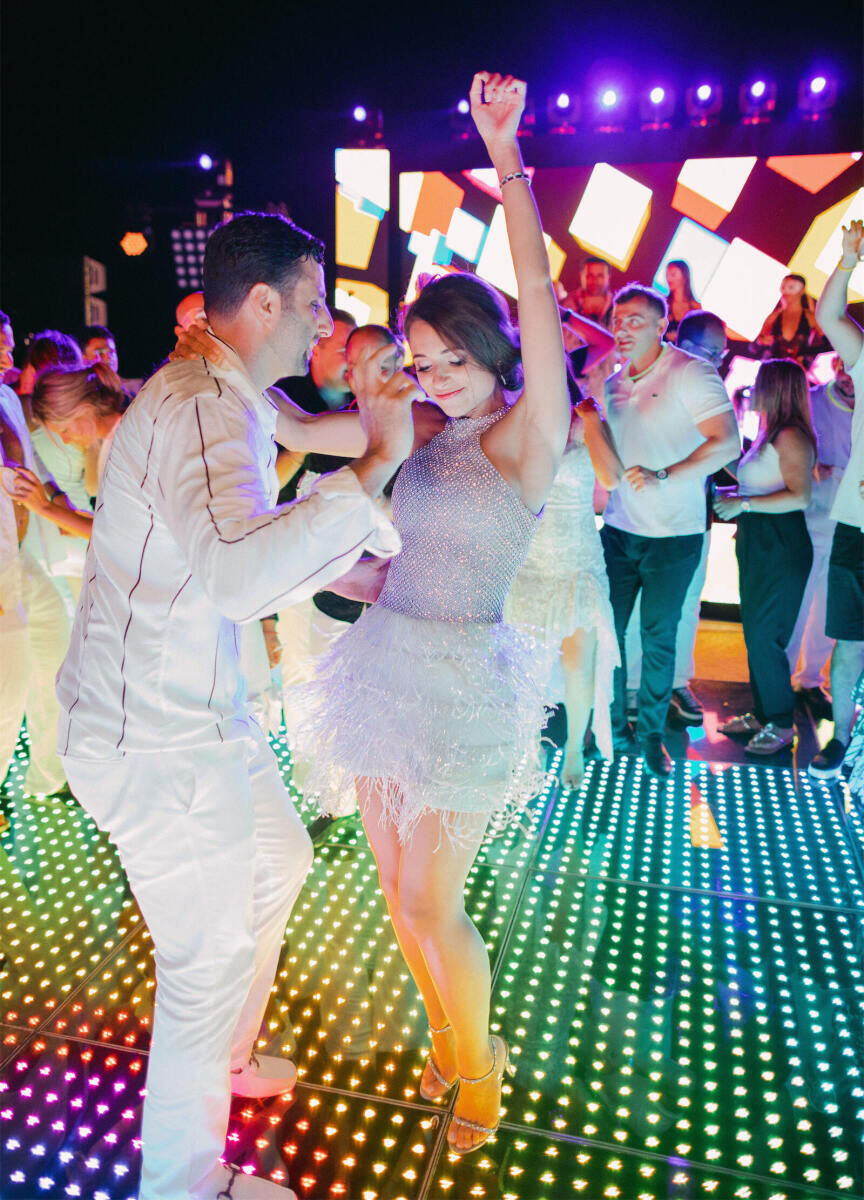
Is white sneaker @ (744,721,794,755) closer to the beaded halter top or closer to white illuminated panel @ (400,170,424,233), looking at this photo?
the beaded halter top

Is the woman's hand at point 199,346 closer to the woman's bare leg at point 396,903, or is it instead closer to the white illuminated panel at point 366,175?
the woman's bare leg at point 396,903

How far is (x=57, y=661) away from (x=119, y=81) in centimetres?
537

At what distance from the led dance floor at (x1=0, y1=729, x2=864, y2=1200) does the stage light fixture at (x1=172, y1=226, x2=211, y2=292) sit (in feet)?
20.9

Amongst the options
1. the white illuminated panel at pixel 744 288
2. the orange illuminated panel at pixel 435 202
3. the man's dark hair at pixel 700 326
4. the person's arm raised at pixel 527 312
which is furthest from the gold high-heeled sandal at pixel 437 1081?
the orange illuminated panel at pixel 435 202

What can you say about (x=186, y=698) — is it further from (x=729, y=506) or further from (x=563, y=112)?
(x=563, y=112)

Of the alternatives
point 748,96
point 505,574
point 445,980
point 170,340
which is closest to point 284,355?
point 505,574

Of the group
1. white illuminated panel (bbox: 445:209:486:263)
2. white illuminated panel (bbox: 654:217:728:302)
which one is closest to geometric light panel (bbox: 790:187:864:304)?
white illuminated panel (bbox: 654:217:728:302)

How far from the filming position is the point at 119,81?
6.67 m

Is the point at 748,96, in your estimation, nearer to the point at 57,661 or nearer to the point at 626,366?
the point at 626,366

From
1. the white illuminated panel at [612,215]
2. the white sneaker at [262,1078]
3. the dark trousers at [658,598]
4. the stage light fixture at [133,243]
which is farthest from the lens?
the stage light fixture at [133,243]

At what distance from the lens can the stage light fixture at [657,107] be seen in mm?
6273

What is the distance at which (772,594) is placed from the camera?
13.5 feet

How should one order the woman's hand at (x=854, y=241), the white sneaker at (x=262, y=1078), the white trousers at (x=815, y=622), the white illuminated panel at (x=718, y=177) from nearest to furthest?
the white sneaker at (x=262, y=1078)
the woman's hand at (x=854, y=241)
the white trousers at (x=815, y=622)
the white illuminated panel at (x=718, y=177)

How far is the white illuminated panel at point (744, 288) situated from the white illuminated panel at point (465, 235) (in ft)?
6.37
